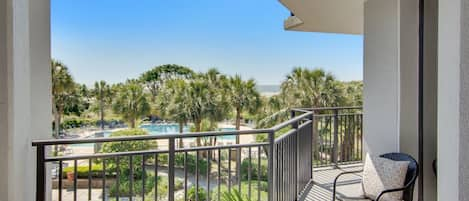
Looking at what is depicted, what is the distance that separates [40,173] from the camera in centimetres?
208

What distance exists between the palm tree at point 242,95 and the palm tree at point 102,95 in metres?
6.22

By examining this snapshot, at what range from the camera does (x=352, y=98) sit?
1180 centimetres

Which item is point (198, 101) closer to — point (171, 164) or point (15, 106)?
point (171, 164)

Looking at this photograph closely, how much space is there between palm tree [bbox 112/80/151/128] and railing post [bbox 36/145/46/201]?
39.1ft

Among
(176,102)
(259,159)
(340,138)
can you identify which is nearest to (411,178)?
(259,159)

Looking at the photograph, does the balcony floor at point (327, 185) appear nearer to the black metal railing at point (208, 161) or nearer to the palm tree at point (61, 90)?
the black metal railing at point (208, 161)

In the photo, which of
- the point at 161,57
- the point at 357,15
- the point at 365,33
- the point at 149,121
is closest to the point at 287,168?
the point at 365,33

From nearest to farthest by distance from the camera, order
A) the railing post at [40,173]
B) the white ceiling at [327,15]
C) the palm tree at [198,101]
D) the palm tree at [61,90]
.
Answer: the railing post at [40,173] < the white ceiling at [327,15] < the palm tree at [198,101] < the palm tree at [61,90]

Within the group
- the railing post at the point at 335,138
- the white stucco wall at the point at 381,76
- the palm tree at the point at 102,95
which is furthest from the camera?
the palm tree at the point at 102,95

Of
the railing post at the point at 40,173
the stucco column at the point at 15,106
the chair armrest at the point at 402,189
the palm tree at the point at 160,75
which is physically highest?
the palm tree at the point at 160,75

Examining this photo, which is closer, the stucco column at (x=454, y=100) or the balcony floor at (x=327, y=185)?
the stucco column at (x=454, y=100)

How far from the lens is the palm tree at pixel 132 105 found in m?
13.7

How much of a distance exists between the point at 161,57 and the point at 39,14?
671 inches

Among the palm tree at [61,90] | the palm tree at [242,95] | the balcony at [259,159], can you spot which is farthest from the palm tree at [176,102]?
the balcony at [259,159]
